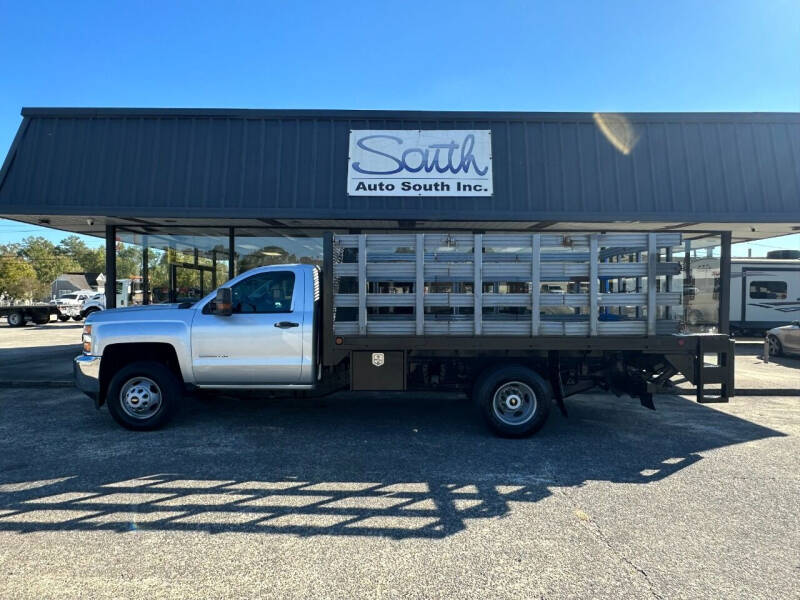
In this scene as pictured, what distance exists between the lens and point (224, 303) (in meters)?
5.94

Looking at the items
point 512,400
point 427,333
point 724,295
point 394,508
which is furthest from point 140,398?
point 724,295

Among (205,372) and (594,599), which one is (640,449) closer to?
(594,599)

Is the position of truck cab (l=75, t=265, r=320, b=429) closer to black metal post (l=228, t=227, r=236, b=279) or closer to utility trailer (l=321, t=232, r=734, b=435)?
utility trailer (l=321, t=232, r=734, b=435)

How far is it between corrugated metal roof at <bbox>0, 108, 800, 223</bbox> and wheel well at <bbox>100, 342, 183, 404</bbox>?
356 cm

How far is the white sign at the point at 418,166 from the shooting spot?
923cm

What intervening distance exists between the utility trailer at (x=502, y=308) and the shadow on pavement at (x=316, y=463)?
72cm

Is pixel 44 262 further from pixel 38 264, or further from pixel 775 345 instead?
pixel 775 345

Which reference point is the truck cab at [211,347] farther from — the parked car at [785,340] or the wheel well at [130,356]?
the parked car at [785,340]

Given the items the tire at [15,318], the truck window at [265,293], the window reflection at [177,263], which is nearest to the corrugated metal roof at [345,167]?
the window reflection at [177,263]

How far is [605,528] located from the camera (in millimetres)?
3723

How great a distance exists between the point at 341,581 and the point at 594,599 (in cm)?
147

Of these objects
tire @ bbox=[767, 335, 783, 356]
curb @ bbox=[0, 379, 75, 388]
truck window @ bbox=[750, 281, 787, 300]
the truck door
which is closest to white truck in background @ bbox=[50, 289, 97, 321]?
curb @ bbox=[0, 379, 75, 388]

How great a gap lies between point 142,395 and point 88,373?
0.72 m

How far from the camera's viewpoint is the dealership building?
912 centimetres
